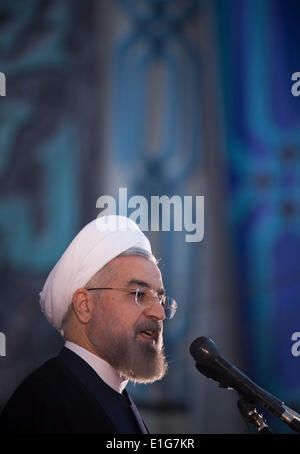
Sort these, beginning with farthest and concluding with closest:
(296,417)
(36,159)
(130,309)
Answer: (36,159)
(130,309)
(296,417)

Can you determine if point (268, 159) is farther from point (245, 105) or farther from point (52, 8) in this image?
point (52, 8)

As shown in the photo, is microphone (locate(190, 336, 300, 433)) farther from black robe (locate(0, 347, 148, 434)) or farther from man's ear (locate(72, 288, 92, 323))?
man's ear (locate(72, 288, 92, 323))

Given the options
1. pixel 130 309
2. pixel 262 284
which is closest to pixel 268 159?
pixel 262 284

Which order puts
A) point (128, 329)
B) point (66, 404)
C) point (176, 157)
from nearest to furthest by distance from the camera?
point (66, 404) < point (128, 329) < point (176, 157)

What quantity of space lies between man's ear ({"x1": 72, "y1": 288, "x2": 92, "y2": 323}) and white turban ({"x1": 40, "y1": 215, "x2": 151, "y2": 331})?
0.02 metres

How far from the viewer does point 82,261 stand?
2391 mm

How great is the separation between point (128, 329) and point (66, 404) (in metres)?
0.35

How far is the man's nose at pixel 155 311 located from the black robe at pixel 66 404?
25 cm

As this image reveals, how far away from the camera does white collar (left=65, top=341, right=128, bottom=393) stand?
2.26m

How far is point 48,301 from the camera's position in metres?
2.40

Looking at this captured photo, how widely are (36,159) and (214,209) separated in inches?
33.1

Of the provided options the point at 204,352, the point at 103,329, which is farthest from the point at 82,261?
the point at 204,352

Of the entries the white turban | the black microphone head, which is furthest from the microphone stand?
the white turban

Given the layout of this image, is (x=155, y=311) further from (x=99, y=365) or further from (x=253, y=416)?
(x=253, y=416)
